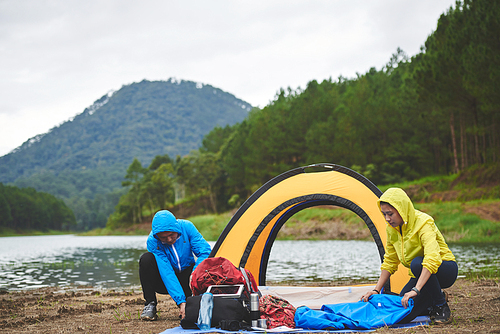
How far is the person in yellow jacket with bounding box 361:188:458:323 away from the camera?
385 centimetres

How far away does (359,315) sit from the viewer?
4188mm

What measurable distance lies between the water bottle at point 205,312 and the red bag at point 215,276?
0.88 ft

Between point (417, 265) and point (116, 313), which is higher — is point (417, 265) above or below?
above

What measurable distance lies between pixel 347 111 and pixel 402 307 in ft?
127

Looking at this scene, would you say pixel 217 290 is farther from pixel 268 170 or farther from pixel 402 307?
pixel 268 170

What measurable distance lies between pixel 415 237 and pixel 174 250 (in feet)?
9.31

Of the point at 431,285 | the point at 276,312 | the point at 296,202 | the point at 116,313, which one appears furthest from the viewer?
the point at 296,202

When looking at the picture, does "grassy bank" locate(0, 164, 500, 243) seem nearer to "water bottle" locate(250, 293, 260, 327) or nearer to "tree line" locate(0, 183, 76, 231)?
"water bottle" locate(250, 293, 260, 327)

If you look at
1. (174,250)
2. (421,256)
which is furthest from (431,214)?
(174,250)

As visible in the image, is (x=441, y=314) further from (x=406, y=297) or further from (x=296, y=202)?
(x=296, y=202)

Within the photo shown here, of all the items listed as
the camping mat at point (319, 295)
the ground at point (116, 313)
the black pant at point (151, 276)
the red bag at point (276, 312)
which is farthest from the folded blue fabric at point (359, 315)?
the camping mat at point (319, 295)

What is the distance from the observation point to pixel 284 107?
51688 mm

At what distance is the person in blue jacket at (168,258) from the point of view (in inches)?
185

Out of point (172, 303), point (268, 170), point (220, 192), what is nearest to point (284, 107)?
point (268, 170)
